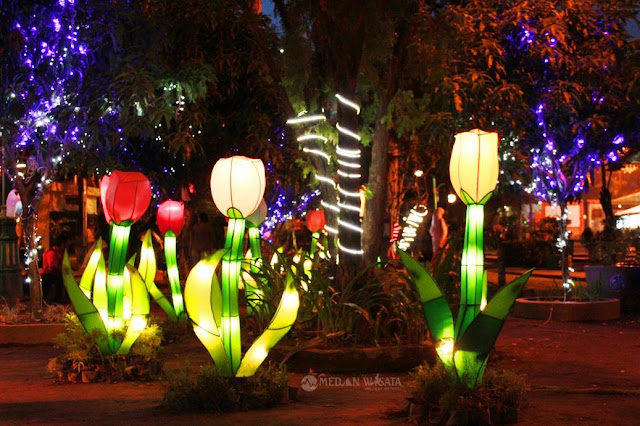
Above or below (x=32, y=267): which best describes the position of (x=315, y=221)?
above

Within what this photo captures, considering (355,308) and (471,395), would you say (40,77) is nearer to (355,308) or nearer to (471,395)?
(355,308)

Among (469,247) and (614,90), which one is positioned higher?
(614,90)

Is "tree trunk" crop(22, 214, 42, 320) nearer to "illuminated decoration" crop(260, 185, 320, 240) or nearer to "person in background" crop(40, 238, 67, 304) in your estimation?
"person in background" crop(40, 238, 67, 304)

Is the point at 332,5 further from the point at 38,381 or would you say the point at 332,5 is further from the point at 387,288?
the point at 38,381

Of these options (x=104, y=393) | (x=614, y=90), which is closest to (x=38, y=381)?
(x=104, y=393)

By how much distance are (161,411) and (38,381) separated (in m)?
2.57

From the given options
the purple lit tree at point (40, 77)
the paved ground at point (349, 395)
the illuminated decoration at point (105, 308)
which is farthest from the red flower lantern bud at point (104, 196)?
the purple lit tree at point (40, 77)

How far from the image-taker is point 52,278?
703 inches

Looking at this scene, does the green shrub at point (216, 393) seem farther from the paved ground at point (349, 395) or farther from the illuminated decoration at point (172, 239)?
the illuminated decoration at point (172, 239)

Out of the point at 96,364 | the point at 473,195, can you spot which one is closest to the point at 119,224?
the point at 96,364

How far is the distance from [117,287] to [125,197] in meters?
0.99

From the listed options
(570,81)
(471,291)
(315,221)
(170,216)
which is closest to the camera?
(471,291)

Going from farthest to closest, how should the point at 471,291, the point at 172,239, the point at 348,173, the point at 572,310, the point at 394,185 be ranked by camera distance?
the point at 394,185
the point at 572,310
the point at 172,239
the point at 348,173
the point at 471,291

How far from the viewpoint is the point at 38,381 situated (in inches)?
383
